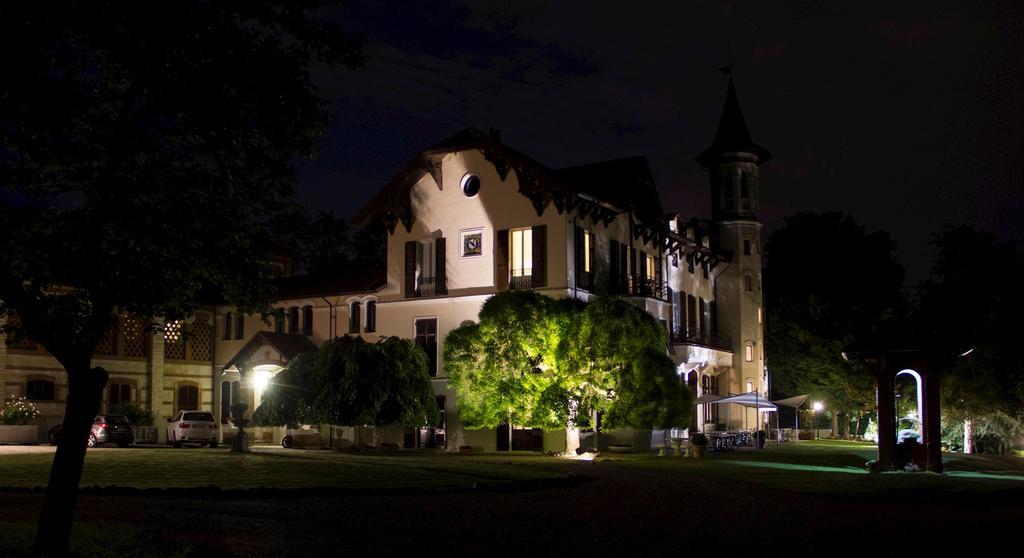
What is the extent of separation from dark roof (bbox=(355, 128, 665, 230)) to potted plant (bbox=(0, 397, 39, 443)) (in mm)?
15733

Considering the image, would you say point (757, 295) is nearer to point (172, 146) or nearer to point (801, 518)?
point (801, 518)

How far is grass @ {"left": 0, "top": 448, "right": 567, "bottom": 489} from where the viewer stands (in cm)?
2083

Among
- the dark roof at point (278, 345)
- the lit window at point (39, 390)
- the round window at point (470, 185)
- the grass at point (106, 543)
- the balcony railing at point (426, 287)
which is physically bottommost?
the grass at point (106, 543)

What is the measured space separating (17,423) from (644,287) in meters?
26.3

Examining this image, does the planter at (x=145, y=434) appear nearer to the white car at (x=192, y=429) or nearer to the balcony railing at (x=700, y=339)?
the white car at (x=192, y=429)

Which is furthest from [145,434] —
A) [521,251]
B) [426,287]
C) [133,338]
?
[521,251]

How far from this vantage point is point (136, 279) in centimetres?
1262

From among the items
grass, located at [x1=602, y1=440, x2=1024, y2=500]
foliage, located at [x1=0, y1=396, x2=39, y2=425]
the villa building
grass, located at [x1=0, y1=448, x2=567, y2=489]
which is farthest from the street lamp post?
foliage, located at [x1=0, y1=396, x2=39, y2=425]

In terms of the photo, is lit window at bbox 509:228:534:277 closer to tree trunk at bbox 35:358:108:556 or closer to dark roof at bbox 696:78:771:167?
dark roof at bbox 696:78:771:167

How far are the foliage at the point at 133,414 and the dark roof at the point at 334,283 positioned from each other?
26.6 ft

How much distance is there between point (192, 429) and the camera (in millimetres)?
42375

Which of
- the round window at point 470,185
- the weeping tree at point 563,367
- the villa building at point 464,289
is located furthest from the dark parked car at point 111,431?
the round window at point 470,185

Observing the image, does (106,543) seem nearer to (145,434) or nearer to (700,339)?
(145,434)

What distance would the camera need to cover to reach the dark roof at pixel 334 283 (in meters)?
47.7
